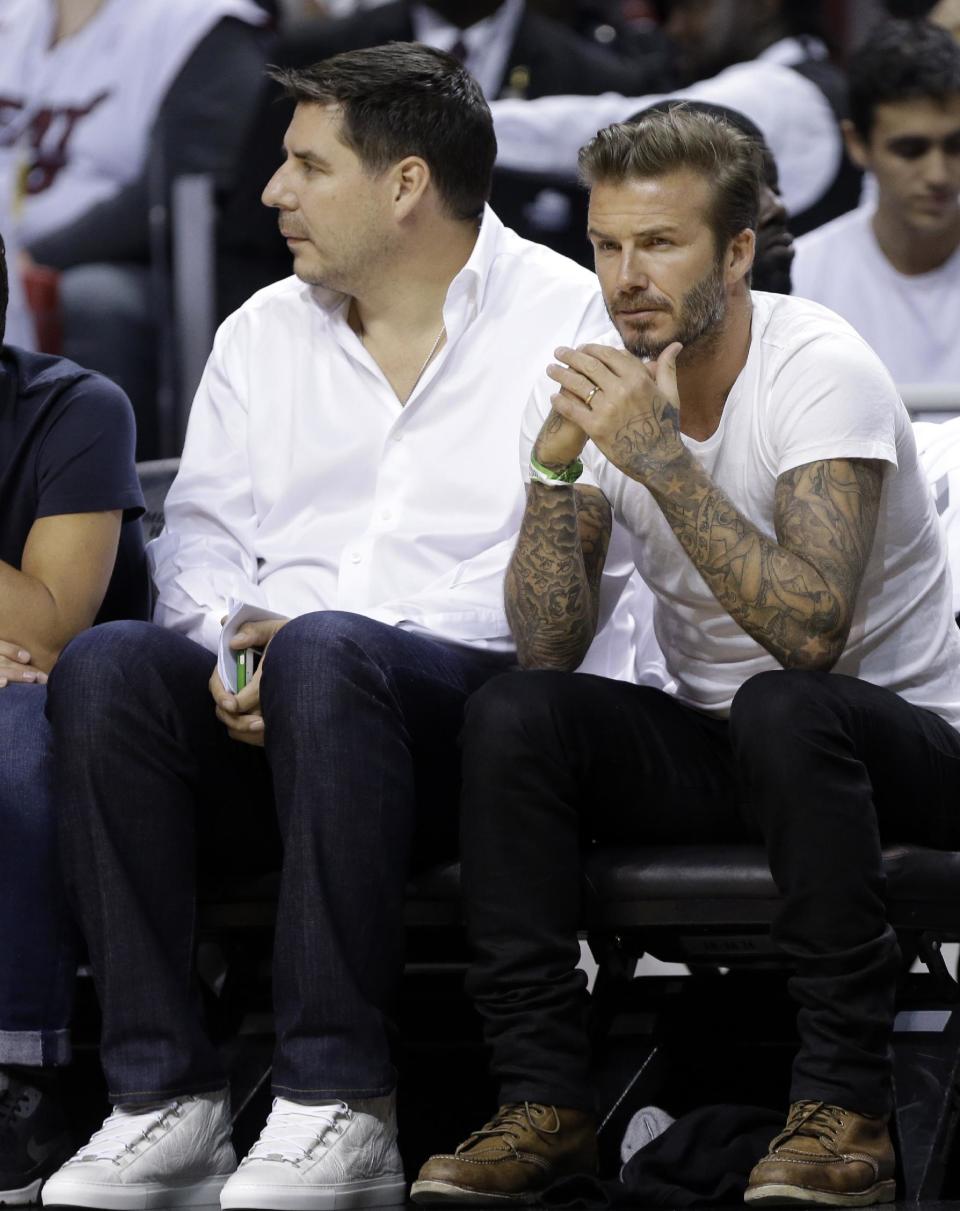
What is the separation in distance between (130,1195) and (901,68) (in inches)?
118

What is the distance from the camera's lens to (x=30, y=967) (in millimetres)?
2182

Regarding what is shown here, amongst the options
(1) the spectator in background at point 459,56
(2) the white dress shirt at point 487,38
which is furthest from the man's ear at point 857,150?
(2) the white dress shirt at point 487,38

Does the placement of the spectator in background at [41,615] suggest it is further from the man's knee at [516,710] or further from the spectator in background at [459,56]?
the spectator in background at [459,56]

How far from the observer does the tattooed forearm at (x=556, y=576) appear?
7.49 ft

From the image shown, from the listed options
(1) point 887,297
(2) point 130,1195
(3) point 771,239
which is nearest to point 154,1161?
(2) point 130,1195

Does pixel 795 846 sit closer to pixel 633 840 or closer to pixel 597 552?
pixel 633 840

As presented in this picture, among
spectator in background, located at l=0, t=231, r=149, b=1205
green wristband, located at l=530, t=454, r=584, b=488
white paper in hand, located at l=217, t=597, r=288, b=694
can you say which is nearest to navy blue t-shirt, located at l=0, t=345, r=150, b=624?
spectator in background, located at l=0, t=231, r=149, b=1205

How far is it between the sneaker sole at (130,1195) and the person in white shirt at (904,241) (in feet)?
8.20

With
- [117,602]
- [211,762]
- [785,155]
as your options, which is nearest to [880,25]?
[785,155]

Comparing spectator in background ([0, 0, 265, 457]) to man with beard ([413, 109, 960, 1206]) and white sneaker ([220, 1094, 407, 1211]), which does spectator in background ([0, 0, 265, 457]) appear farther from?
white sneaker ([220, 1094, 407, 1211])

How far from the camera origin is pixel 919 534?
7.45 feet

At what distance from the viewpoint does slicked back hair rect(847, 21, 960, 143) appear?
3957 millimetres

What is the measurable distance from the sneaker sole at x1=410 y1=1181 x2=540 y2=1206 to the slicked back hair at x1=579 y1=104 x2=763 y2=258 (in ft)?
3.74

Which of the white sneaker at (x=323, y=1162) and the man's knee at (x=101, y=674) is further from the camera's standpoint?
the man's knee at (x=101, y=674)
